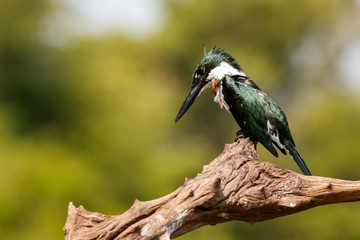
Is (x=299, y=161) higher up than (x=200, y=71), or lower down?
lower down

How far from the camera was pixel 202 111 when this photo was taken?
2722 centimetres

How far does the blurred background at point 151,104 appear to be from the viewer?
1845cm

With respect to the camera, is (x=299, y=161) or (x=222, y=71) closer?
(x=299, y=161)

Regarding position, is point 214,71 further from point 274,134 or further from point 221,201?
point 221,201

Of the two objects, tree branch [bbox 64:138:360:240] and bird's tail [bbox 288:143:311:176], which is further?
bird's tail [bbox 288:143:311:176]

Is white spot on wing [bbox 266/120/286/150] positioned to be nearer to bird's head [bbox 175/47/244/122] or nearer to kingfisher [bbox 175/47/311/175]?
kingfisher [bbox 175/47/311/175]

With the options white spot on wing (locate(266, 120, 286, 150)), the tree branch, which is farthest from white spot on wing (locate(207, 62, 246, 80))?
the tree branch

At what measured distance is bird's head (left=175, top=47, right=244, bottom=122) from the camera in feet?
27.3

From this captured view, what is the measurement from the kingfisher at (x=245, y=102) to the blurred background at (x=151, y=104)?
8.54 m

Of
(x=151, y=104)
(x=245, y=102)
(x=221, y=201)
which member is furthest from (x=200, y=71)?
(x=151, y=104)

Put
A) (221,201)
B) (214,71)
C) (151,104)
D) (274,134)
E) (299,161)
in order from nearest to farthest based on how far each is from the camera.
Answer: (221,201) < (299,161) < (274,134) < (214,71) < (151,104)

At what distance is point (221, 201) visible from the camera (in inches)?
259

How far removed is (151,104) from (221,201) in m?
18.3

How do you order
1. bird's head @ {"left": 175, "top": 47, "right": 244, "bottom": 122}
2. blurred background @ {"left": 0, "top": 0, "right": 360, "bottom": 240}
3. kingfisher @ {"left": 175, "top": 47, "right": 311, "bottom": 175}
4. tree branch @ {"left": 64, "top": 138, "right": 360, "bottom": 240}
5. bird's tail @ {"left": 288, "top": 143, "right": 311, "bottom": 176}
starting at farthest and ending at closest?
blurred background @ {"left": 0, "top": 0, "right": 360, "bottom": 240}
bird's head @ {"left": 175, "top": 47, "right": 244, "bottom": 122}
kingfisher @ {"left": 175, "top": 47, "right": 311, "bottom": 175}
bird's tail @ {"left": 288, "top": 143, "right": 311, "bottom": 176}
tree branch @ {"left": 64, "top": 138, "right": 360, "bottom": 240}
